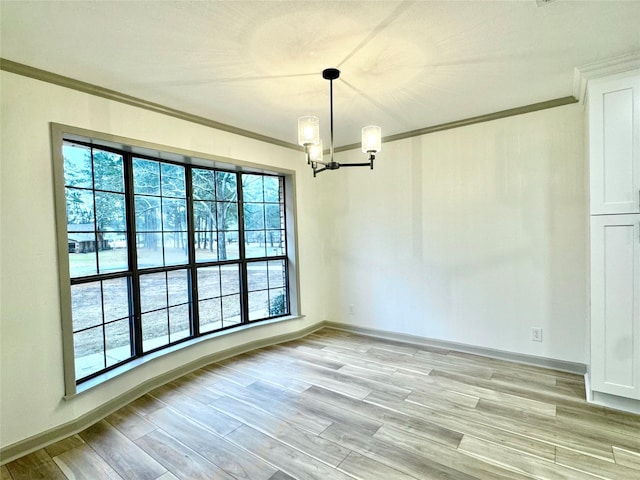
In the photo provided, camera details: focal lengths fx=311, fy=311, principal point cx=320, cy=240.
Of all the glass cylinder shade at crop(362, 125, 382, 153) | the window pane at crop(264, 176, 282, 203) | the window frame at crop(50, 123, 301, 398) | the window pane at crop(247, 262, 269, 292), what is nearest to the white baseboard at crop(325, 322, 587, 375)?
the window frame at crop(50, 123, 301, 398)

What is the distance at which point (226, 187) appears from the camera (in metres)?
3.80

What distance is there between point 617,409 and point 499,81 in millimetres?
2755

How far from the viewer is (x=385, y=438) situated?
2.17 m

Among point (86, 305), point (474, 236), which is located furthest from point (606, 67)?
point (86, 305)

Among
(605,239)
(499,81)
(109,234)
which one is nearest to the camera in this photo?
(605,239)

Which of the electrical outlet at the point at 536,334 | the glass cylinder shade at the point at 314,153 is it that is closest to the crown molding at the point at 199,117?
the glass cylinder shade at the point at 314,153

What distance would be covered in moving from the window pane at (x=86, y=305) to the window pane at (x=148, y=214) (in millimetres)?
667

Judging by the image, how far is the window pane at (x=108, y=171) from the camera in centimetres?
272

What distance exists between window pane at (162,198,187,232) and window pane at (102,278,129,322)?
0.68 meters

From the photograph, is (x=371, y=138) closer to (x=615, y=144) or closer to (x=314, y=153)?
(x=314, y=153)

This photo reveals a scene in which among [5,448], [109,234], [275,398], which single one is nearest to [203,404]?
[275,398]

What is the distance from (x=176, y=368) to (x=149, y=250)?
4.04ft

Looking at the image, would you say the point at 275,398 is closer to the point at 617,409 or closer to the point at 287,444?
the point at 287,444

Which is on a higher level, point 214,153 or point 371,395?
point 214,153
